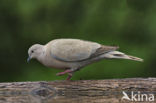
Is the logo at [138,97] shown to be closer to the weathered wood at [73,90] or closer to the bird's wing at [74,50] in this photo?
the weathered wood at [73,90]

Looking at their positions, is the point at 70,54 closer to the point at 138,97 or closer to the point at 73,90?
the point at 73,90

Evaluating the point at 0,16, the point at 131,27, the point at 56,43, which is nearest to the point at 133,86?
the point at 56,43

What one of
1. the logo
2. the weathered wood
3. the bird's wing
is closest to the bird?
the bird's wing

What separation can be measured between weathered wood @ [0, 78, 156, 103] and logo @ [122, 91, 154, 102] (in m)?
0.03

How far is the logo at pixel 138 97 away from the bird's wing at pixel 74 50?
2.15 ft

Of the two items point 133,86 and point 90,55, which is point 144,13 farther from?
point 133,86

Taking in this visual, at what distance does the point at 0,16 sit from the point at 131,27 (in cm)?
168

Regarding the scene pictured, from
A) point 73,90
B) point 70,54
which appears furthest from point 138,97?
point 70,54

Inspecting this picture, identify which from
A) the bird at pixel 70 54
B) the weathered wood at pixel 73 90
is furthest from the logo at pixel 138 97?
the bird at pixel 70 54

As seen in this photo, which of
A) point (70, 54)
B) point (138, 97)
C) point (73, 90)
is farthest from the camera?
point (70, 54)

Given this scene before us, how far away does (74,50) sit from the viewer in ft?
11.8

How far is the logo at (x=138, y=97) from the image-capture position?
2.90 metres

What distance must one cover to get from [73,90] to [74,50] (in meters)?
0.58

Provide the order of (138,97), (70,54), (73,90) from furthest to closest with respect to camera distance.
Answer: (70,54)
(73,90)
(138,97)
